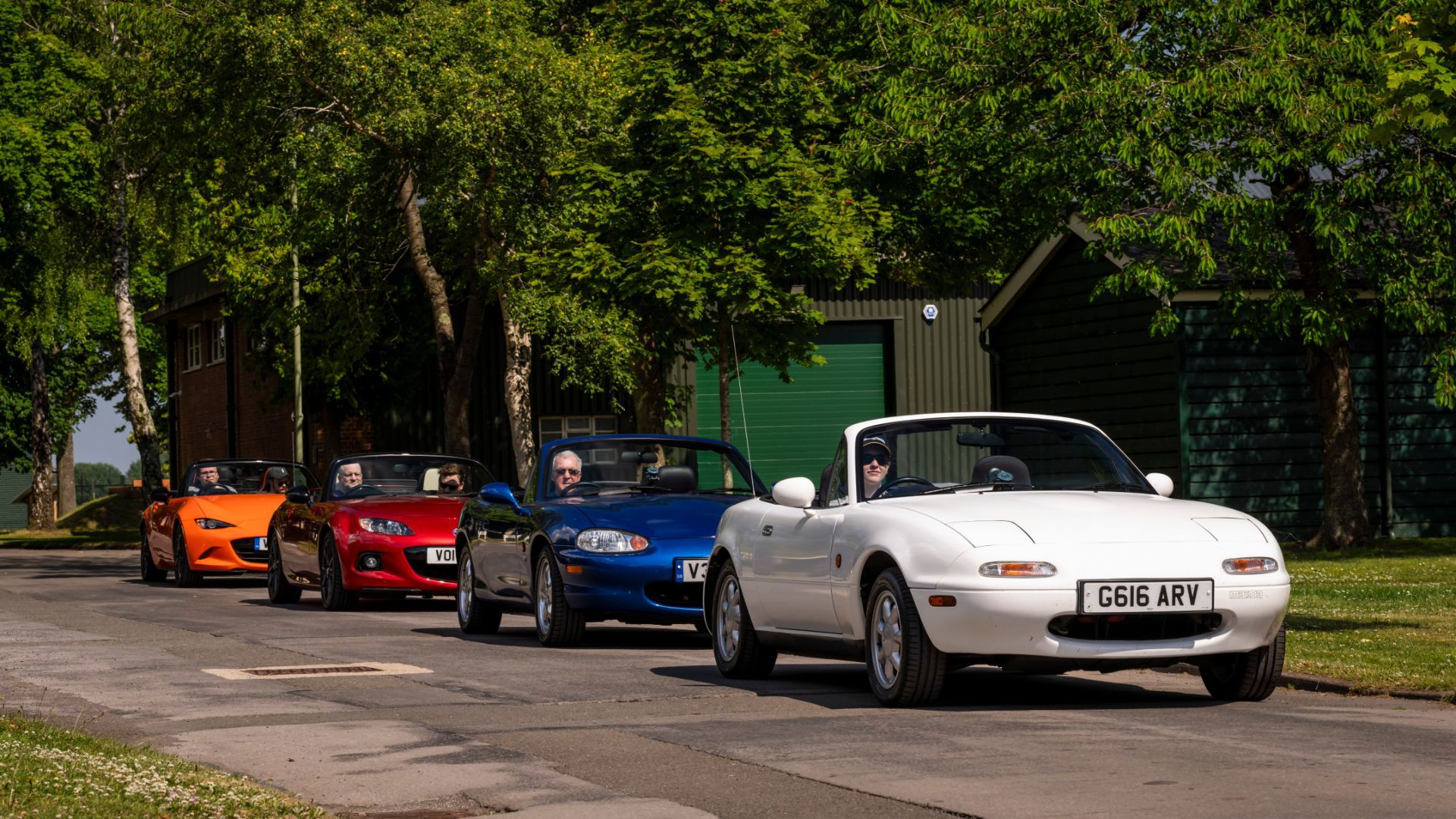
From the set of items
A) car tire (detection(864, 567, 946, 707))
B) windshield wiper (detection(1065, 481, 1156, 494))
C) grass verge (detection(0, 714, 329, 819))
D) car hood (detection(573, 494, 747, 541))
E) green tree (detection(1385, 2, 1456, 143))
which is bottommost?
grass verge (detection(0, 714, 329, 819))

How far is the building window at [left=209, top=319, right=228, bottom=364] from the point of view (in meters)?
61.4

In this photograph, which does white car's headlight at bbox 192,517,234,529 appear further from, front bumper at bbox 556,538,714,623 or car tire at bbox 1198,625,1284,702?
car tire at bbox 1198,625,1284,702

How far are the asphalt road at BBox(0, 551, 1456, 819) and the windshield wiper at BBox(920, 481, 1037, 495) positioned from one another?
1.05 metres

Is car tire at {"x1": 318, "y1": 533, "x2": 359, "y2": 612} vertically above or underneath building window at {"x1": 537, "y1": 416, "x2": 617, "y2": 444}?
underneath

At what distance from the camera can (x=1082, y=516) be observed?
30.7 feet

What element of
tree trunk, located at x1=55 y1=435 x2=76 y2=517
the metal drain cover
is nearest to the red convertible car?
the metal drain cover

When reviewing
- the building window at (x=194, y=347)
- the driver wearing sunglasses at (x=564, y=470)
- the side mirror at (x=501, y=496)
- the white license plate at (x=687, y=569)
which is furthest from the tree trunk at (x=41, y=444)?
the white license plate at (x=687, y=569)

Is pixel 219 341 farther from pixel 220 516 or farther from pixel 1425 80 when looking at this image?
pixel 1425 80

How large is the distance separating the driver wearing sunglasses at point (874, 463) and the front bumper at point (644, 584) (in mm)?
3503

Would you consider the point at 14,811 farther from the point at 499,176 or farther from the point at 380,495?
the point at 499,176

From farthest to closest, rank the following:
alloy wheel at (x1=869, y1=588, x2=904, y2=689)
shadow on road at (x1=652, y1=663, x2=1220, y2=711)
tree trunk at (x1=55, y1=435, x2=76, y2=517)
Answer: tree trunk at (x1=55, y1=435, x2=76, y2=517), shadow on road at (x1=652, y1=663, x2=1220, y2=711), alloy wheel at (x1=869, y1=588, x2=904, y2=689)

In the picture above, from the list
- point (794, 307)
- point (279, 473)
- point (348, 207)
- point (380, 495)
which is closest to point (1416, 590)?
point (794, 307)

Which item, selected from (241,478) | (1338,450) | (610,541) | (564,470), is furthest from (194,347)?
(610,541)

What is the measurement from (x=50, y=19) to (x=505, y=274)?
83.2 ft
